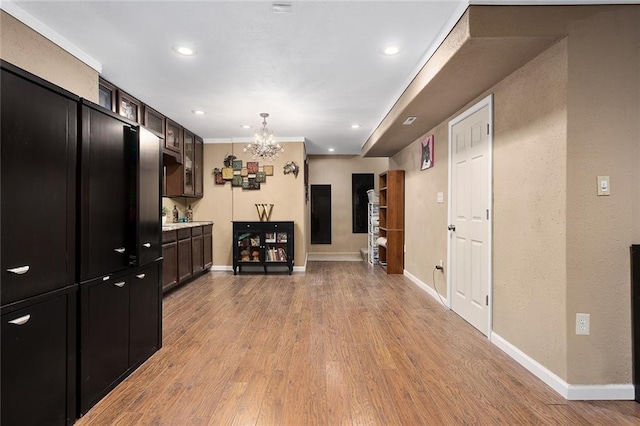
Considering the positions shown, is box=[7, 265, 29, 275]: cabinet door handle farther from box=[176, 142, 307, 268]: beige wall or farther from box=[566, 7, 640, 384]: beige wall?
box=[176, 142, 307, 268]: beige wall

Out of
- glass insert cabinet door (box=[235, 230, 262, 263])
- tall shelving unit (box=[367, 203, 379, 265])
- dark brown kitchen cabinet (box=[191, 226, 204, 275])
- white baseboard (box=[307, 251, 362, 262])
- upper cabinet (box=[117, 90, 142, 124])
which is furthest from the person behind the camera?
white baseboard (box=[307, 251, 362, 262])

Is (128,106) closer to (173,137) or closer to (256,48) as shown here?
(173,137)

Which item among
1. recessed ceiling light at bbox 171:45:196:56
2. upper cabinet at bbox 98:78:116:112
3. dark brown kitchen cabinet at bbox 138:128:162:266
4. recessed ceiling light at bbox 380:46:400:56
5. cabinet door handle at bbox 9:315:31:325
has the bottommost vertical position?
cabinet door handle at bbox 9:315:31:325

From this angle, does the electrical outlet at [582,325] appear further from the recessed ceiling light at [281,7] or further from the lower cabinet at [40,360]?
the lower cabinet at [40,360]

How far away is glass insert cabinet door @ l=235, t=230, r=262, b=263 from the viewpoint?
19.0 ft

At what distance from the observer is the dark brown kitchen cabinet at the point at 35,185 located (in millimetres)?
1400

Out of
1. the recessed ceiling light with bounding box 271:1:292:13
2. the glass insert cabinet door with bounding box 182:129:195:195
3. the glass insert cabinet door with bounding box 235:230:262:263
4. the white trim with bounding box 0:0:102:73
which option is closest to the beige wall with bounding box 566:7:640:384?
the recessed ceiling light with bounding box 271:1:292:13

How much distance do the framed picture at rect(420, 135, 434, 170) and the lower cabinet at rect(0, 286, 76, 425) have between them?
4.14 meters

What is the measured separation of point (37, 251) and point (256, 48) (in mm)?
2136

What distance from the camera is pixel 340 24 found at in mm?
2326

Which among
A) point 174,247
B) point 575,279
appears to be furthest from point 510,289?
point 174,247

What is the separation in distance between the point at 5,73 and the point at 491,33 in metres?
2.63

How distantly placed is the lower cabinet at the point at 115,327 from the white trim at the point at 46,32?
1965 millimetres

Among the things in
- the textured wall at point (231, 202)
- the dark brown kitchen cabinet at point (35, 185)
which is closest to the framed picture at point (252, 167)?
the textured wall at point (231, 202)
